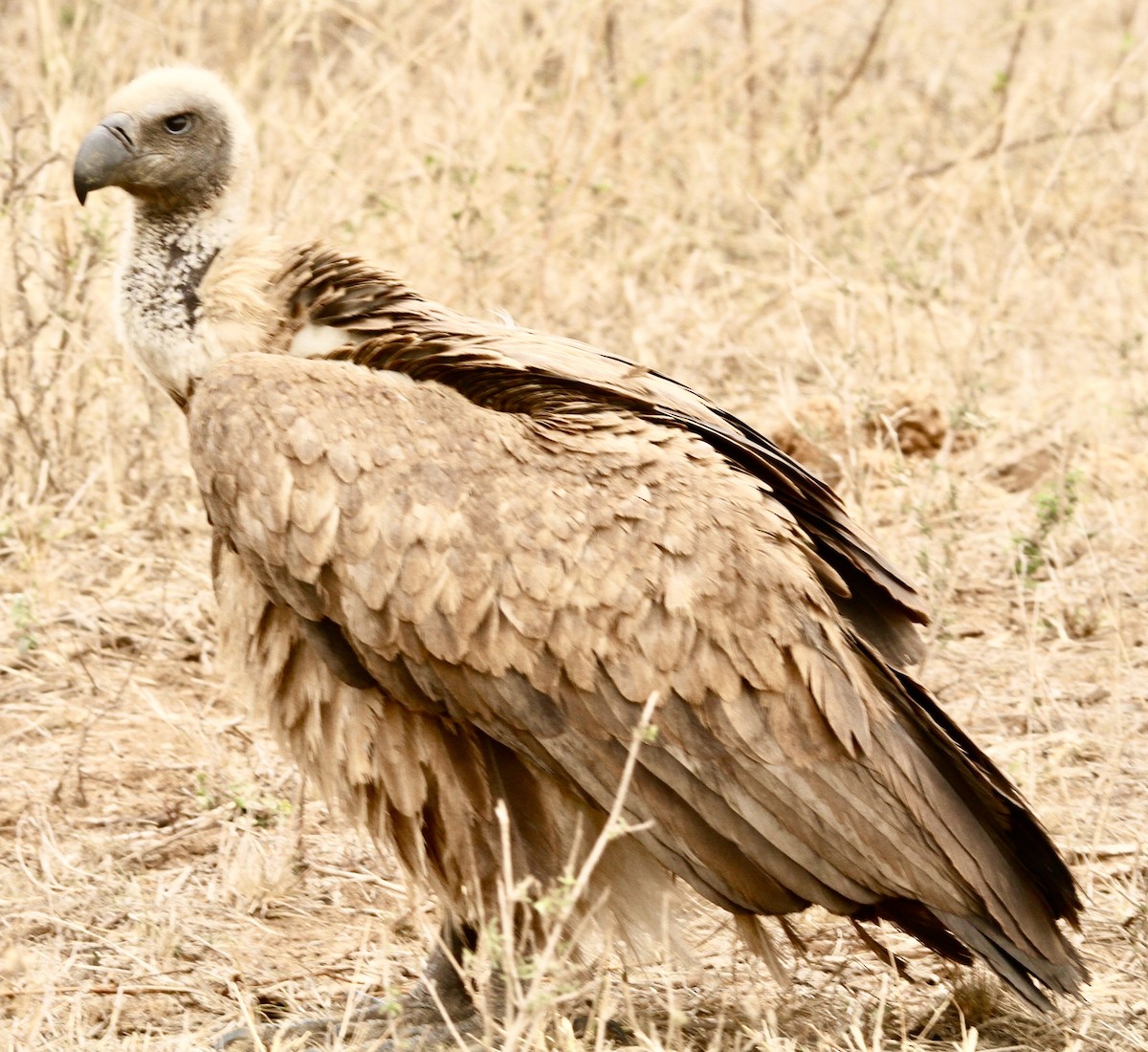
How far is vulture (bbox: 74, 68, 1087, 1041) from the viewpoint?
3537mm

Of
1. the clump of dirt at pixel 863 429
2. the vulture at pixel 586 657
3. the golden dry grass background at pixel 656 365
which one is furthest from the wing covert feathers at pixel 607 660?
the clump of dirt at pixel 863 429

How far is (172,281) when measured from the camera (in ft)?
13.7

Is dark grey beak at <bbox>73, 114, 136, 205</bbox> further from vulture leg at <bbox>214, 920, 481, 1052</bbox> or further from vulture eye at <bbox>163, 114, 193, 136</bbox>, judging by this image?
vulture leg at <bbox>214, 920, 481, 1052</bbox>

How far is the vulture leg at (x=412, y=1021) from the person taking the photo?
3.76 metres

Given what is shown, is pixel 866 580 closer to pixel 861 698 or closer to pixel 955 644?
pixel 861 698

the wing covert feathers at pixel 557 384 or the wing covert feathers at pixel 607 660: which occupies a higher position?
the wing covert feathers at pixel 557 384

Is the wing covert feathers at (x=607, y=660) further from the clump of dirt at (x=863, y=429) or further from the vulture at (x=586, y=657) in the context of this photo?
the clump of dirt at (x=863, y=429)

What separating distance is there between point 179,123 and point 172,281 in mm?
414

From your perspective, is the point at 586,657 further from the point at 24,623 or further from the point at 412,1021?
the point at 24,623

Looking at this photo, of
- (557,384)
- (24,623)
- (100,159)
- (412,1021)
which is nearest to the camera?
(557,384)

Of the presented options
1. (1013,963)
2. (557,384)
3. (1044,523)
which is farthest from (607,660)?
(1044,523)

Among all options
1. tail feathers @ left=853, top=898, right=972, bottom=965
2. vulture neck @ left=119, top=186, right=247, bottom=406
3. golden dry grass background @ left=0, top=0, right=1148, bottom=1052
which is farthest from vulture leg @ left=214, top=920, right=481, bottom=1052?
vulture neck @ left=119, top=186, right=247, bottom=406

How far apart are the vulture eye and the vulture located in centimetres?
75

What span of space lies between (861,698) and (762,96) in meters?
6.01
